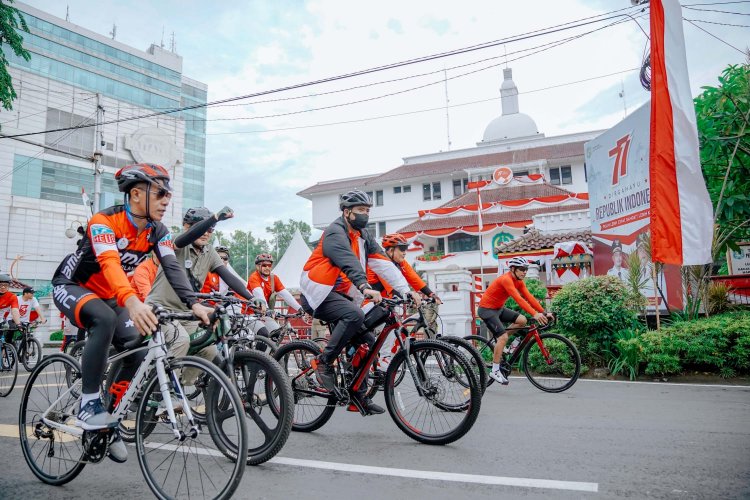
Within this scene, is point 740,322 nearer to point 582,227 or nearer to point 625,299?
point 625,299

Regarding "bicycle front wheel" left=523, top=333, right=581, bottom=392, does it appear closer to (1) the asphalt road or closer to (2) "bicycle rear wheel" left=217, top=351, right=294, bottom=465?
(1) the asphalt road

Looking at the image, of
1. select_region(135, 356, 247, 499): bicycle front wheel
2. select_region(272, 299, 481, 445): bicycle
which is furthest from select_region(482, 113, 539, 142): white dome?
select_region(135, 356, 247, 499): bicycle front wheel

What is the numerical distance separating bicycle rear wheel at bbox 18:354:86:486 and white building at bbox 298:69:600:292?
20805 millimetres

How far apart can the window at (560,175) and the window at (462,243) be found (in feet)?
30.5

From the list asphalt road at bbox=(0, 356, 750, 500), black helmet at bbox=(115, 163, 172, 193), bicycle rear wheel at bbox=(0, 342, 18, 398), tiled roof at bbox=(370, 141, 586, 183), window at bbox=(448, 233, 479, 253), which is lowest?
asphalt road at bbox=(0, 356, 750, 500)

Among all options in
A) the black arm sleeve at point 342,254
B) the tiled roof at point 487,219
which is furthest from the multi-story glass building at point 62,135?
the black arm sleeve at point 342,254

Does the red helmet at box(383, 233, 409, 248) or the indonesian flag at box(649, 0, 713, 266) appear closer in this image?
the red helmet at box(383, 233, 409, 248)

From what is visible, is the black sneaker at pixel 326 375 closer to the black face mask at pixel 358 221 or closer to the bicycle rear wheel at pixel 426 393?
the bicycle rear wheel at pixel 426 393

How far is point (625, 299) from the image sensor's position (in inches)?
368

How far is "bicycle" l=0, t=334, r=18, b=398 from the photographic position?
23.6ft

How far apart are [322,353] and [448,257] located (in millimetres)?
29081

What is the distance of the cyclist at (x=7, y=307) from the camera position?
29.2 feet

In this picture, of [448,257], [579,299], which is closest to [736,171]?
[579,299]

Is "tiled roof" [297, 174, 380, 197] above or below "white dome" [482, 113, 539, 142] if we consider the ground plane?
below
